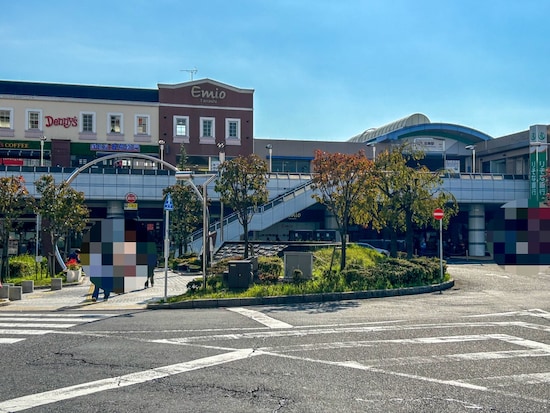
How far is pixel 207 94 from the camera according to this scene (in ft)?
172

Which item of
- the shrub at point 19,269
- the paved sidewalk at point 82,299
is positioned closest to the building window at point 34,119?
the shrub at point 19,269

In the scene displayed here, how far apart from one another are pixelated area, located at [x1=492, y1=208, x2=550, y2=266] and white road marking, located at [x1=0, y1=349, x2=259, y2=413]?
5.12 m

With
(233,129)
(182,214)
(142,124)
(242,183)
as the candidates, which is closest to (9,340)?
(242,183)

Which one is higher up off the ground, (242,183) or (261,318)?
(242,183)

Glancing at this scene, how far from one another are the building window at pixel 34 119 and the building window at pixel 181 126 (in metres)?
11.6

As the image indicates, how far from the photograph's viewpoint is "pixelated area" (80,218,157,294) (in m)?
16.0

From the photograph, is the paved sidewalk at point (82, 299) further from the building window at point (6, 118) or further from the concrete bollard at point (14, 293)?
the building window at point (6, 118)

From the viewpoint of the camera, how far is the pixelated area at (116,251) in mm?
16000

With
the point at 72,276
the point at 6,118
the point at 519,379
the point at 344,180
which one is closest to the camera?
the point at 519,379

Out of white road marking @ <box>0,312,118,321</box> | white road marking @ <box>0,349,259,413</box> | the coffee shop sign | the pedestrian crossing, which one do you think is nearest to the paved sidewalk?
white road marking @ <box>0,312,118,321</box>

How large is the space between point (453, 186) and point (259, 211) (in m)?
17.1

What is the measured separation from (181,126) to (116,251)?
1443 inches

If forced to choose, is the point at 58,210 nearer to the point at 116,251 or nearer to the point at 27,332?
the point at 116,251

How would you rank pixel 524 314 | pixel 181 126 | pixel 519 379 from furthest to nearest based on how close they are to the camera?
pixel 181 126 < pixel 524 314 < pixel 519 379
